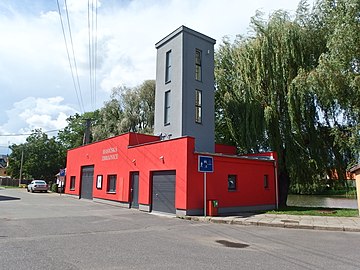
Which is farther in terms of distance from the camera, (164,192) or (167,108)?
(167,108)

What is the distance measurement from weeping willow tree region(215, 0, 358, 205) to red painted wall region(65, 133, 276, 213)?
7.01 feet

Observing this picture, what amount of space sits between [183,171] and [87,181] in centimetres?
1483

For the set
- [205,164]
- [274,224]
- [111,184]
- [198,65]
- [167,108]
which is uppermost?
[198,65]

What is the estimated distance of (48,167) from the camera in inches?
1981

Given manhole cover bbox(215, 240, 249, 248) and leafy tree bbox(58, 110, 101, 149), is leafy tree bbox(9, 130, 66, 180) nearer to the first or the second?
leafy tree bbox(58, 110, 101, 149)

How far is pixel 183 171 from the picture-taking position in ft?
49.8

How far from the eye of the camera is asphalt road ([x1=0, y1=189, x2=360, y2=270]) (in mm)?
6234

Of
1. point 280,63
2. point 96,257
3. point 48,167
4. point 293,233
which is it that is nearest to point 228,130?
point 280,63

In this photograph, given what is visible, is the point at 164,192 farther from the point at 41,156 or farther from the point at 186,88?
the point at 41,156

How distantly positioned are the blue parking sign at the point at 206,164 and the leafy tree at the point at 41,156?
139ft

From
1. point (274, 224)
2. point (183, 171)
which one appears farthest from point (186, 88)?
point (274, 224)

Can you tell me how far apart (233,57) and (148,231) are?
17.3m

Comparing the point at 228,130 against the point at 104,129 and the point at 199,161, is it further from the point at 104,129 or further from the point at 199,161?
the point at 104,129

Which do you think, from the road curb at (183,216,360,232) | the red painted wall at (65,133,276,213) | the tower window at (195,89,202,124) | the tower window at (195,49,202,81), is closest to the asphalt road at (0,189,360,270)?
the road curb at (183,216,360,232)
